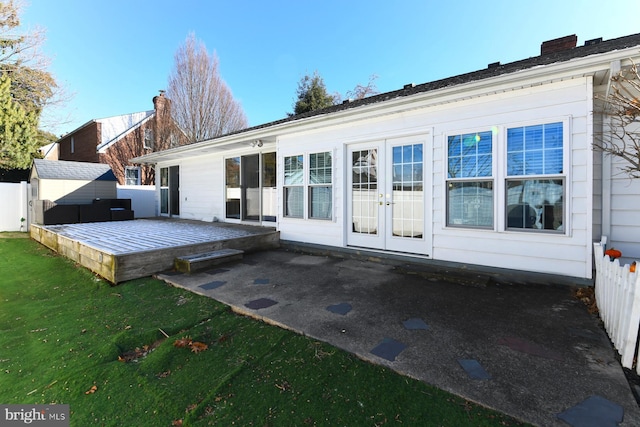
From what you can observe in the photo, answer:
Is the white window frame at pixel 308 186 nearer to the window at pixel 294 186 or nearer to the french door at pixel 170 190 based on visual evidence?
the window at pixel 294 186

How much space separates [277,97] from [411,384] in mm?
23277

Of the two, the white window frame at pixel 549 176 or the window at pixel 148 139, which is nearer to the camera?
the white window frame at pixel 549 176

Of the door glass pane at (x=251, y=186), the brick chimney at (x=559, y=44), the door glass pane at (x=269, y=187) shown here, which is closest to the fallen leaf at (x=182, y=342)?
the door glass pane at (x=269, y=187)

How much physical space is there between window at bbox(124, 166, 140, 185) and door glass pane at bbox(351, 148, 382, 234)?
58.7 ft

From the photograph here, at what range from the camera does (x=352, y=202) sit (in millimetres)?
6145

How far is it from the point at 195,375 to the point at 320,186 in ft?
15.8

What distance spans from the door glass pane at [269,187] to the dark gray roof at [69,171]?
7460 millimetres

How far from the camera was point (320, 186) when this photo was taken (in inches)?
260

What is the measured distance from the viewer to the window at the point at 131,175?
61.8ft

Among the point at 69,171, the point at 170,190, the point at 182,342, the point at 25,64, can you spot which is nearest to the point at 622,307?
the point at 182,342

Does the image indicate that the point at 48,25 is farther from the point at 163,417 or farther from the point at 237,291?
the point at 163,417

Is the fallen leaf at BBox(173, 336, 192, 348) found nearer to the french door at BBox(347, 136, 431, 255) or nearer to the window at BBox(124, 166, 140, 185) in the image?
the french door at BBox(347, 136, 431, 255)

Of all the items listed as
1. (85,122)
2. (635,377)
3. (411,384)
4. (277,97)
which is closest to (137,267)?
(411,384)

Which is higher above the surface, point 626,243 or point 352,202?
point 352,202
